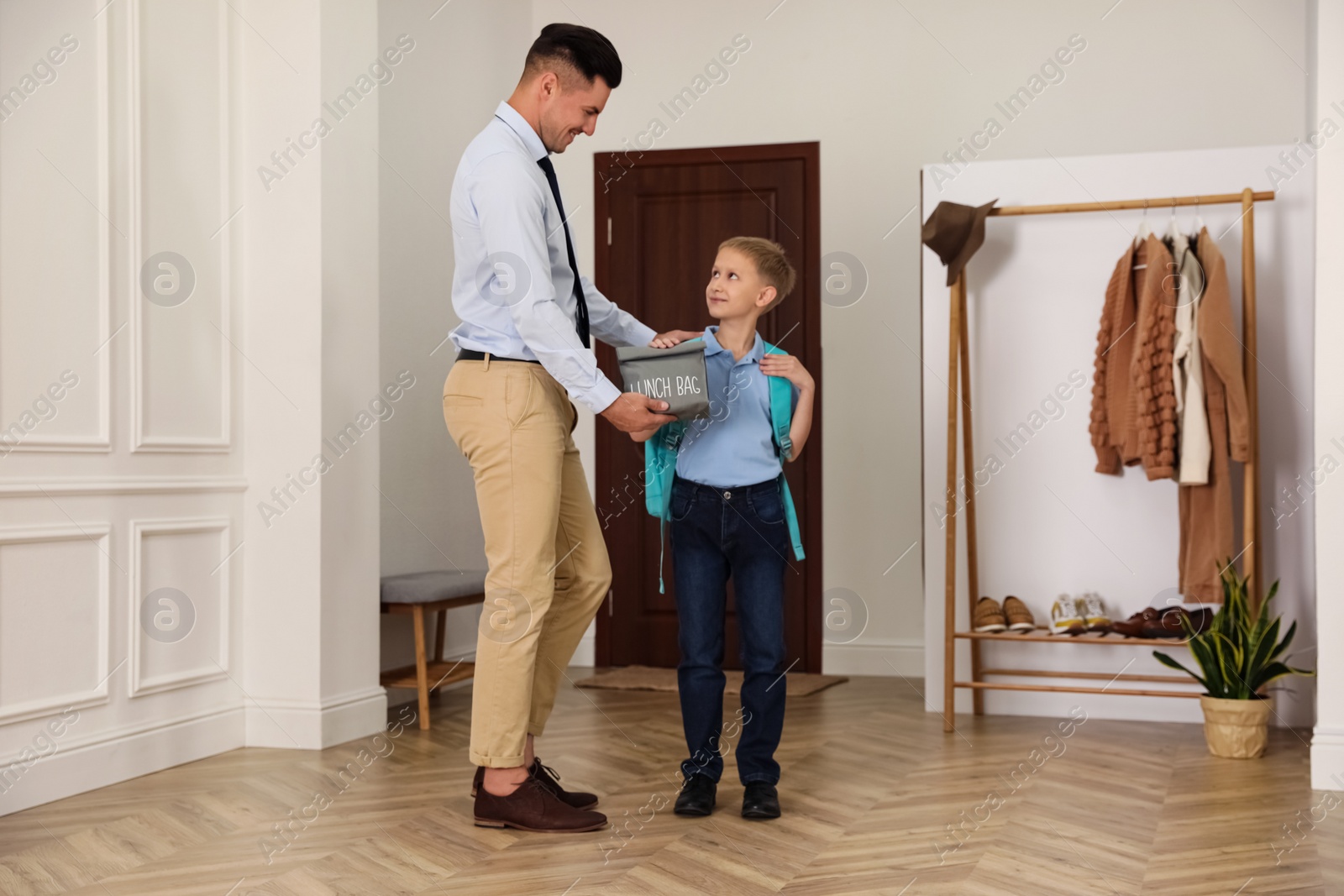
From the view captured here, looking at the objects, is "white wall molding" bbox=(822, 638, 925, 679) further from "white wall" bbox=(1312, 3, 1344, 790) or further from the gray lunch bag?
the gray lunch bag

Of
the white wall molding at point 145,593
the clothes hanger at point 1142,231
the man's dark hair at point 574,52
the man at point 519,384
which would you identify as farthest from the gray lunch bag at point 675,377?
the clothes hanger at point 1142,231

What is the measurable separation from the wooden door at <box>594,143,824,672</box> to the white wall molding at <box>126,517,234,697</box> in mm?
1942

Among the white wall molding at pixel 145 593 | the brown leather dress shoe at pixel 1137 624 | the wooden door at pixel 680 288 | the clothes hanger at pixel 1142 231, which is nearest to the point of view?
the white wall molding at pixel 145 593

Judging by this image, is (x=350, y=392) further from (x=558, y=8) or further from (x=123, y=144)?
(x=558, y=8)

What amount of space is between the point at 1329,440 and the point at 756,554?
1.48 m

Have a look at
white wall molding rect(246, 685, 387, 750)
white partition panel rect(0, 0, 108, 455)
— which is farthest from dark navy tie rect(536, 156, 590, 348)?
white wall molding rect(246, 685, 387, 750)

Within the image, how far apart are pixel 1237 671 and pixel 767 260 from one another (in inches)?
70.6

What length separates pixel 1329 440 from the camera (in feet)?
9.68

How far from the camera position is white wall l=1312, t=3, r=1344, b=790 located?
2934 mm

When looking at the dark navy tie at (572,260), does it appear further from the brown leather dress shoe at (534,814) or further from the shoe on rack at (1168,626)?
the shoe on rack at (1168,626)

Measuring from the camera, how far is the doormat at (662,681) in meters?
4.44

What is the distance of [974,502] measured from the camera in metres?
3.93

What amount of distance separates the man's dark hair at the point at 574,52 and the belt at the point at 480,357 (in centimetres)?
57

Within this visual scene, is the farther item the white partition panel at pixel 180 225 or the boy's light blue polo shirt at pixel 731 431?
the white partition panel at pixel 180 225
